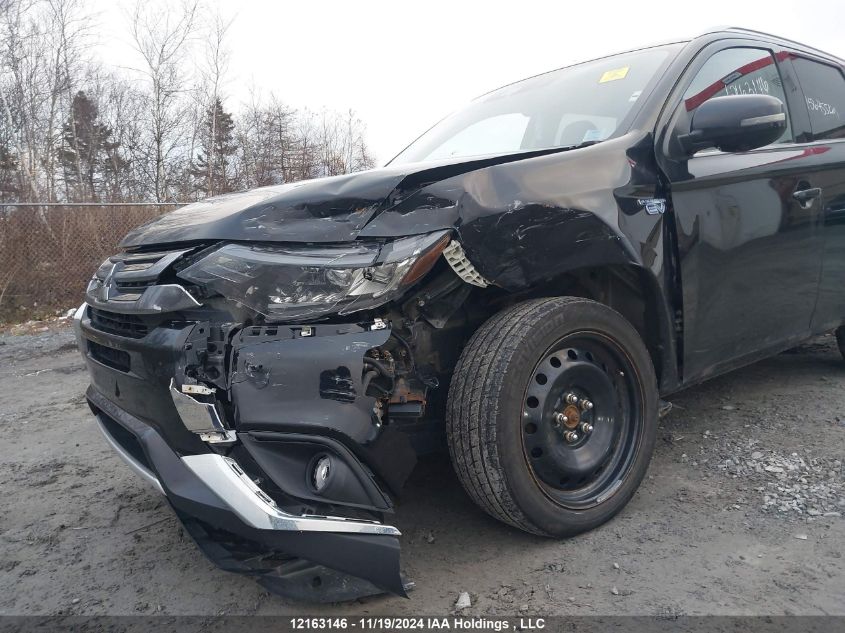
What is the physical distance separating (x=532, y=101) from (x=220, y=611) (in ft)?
8.79

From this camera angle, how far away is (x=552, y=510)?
2.00 m

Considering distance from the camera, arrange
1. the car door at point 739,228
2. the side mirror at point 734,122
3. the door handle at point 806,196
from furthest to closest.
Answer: the door handle at point 806,196
the car door at point 739,228
the side mirror at point 734,122

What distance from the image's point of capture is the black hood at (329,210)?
1.83 meters

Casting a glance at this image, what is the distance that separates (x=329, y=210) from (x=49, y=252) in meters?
7.93

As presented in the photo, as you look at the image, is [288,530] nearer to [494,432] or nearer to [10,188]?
[494,432]

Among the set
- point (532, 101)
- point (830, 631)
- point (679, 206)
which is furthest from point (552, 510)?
point (532, 101)

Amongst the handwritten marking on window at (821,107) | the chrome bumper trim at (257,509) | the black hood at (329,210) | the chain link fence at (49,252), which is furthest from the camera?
the chain link fence at (49,252)

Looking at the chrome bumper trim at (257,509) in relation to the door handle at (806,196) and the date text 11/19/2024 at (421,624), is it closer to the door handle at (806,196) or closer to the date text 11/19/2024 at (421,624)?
the date text 11/19/2024 at (421,624)

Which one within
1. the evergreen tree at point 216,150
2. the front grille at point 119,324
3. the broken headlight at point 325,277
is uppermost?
the evergreen tree at point 216,150

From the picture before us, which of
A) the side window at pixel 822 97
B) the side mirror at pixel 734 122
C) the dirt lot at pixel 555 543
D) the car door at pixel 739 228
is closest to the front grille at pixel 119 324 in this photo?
the dirt lot at pixel 555 543

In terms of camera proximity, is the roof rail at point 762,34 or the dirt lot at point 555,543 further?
the roof rail at point 762,34

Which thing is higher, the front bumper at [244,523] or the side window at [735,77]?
the side window at [735,77]

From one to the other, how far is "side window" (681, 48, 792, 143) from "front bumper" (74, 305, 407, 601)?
7.13 feet

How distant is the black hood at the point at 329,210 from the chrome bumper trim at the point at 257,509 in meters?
0.71
